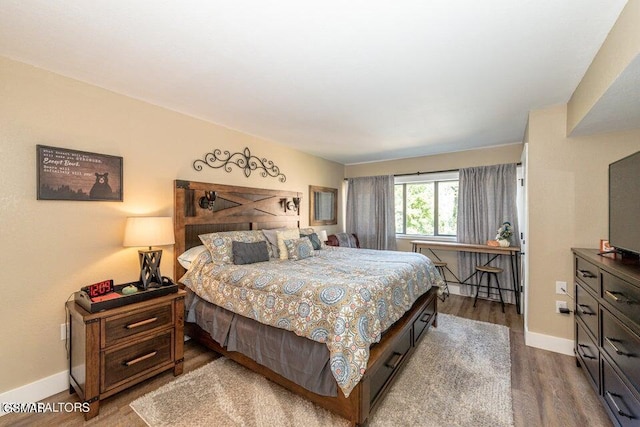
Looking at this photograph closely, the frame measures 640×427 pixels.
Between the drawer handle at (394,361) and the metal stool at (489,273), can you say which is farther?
the metal stool at (489,273)

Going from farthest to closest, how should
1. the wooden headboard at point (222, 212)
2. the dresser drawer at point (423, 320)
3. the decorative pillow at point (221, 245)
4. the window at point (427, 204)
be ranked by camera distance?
the window at point (427, 204), the wooden headboard at point (222, 212), the decorative pillow at point (221, 245), the dresser drawer at point (423, 320)

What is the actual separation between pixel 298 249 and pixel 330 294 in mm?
1388

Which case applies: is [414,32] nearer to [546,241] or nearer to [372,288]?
[372,288]

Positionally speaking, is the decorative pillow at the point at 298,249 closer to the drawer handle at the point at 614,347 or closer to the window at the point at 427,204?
the drawer handle at the point at 614,347

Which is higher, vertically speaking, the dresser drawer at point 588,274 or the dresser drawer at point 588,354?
the dresser drawer at point 588,274

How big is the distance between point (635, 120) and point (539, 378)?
2.23 m

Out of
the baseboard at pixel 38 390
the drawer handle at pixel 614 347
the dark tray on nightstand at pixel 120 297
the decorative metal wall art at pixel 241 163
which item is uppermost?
the decorative metal wall art at pixel 241 163

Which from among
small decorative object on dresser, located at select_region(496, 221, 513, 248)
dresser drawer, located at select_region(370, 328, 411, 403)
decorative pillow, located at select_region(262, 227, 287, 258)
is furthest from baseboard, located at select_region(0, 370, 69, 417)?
small decorative object on dresser, located at select_region(496, 221, 513, 248)

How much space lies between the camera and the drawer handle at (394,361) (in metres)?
1.95

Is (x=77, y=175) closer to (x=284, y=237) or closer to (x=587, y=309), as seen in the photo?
(x=284, y=237)

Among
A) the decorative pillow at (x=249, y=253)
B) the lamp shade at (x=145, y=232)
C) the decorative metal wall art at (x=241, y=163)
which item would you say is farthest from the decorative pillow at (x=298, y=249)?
the lamp shade at (x=145, y=232)

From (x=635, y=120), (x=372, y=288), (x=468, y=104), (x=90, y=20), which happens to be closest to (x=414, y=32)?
(x=468, y=104)

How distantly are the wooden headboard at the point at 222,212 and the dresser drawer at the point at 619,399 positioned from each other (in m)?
3.36

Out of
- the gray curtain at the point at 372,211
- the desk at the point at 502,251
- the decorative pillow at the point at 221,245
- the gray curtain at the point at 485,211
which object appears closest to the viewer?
the decorative pillow at the point at 221,245
